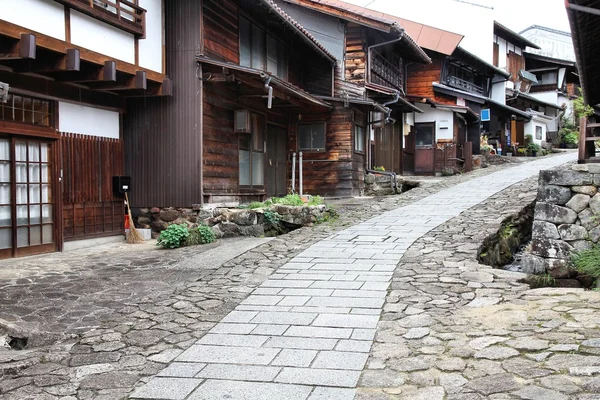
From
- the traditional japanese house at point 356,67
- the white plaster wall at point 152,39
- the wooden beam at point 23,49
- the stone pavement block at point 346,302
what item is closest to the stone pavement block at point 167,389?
the stone pavement block at point 346,302

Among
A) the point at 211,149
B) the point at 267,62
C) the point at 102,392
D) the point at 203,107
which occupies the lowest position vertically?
the point at 102,392

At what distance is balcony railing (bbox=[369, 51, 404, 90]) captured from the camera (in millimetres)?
18000

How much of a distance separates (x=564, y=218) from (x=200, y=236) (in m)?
6.59

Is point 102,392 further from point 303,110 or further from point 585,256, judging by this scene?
point 303,110

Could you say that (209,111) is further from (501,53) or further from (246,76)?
(501,53)

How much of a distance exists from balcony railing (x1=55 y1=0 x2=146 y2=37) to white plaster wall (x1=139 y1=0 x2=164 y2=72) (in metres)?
0.28

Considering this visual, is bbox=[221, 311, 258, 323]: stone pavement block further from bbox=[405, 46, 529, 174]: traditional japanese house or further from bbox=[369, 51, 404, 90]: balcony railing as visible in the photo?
bbox=[405, 46, 529, 174]: traditional japanese house

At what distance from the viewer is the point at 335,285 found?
657 cm

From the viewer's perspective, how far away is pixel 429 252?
8133mm

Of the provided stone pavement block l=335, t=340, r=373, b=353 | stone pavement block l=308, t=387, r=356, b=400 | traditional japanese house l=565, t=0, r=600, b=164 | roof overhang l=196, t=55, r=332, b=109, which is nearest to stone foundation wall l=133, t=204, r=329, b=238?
roof overhang l=196, t=55, r=332, b=109

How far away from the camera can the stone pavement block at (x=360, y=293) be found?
605cm

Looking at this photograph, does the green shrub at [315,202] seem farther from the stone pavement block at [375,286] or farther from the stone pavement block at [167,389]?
the stone pavement block at [167,389]

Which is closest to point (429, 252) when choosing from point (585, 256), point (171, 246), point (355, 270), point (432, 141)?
point (355, 270)

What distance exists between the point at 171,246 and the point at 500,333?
274 inches
